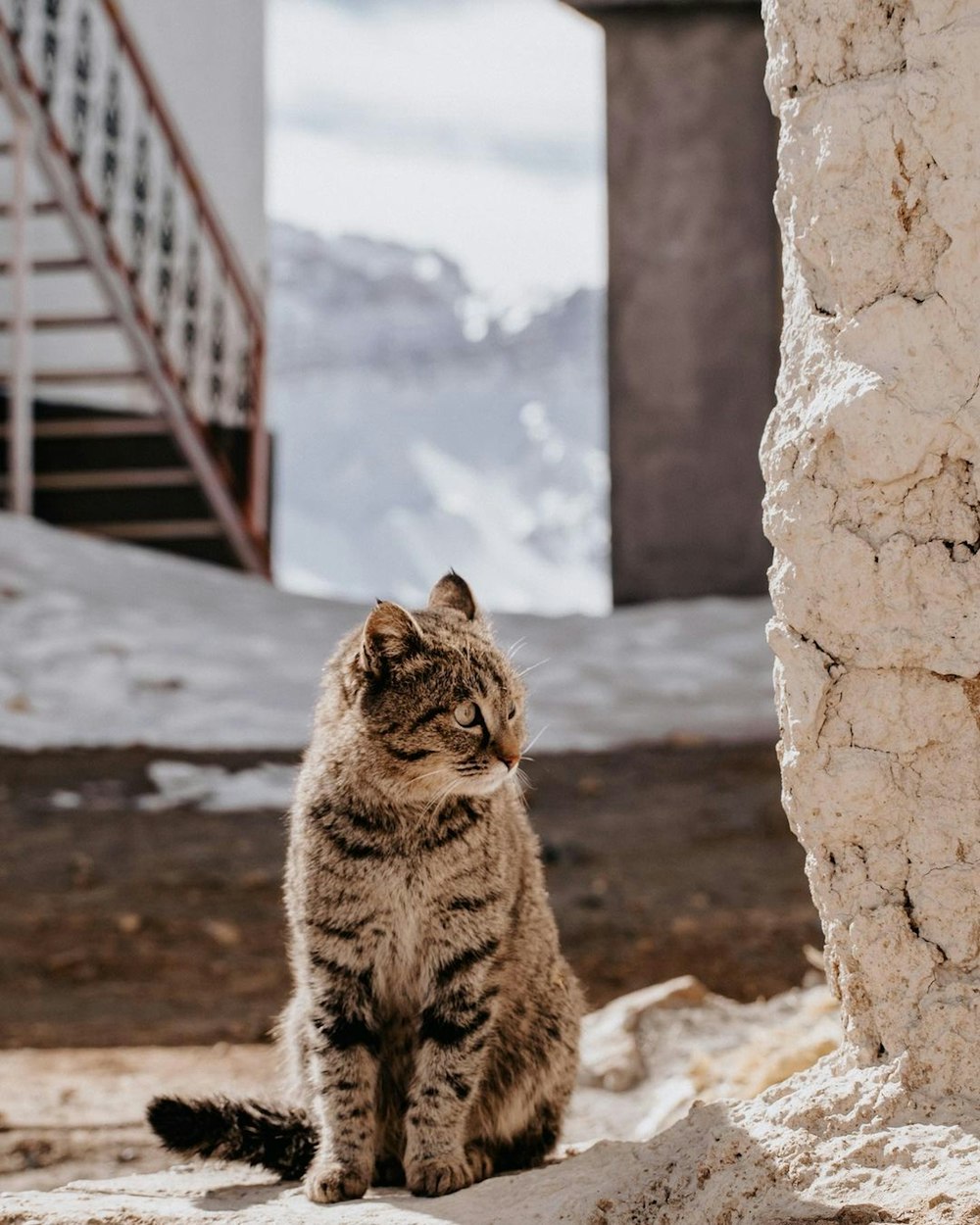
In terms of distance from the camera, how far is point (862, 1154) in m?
1.99

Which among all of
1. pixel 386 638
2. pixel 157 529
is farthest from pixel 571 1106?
pixel 157 529

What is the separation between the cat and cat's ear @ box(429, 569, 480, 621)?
0.15 meters

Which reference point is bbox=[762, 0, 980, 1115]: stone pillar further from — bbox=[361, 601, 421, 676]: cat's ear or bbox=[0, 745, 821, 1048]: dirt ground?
bbox=[0, 745, 821, 1048]: dirt ground

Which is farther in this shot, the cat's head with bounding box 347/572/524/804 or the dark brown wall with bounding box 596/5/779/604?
the dark brown wall with bounding box 596/5/779/604

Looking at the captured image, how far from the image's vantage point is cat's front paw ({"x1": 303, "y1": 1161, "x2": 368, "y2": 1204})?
2.39 metres

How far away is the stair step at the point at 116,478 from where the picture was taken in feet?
33.0

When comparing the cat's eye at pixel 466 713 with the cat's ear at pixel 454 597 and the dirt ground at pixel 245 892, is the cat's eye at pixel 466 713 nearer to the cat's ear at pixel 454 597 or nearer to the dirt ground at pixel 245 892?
the cat's ear at pixel 454 597

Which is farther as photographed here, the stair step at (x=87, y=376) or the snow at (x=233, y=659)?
the stair step at (x=87, y=376)

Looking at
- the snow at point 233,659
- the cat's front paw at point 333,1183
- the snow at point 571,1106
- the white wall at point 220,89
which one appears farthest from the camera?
the white wall at point 220,89

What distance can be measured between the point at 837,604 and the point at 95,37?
10.9 meters

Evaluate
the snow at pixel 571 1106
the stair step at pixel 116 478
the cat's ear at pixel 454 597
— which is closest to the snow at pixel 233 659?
the stair step at pixel 116 478

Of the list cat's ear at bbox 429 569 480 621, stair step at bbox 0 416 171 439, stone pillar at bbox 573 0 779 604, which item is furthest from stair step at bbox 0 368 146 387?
cat's ear at bbox 429 569 480 621

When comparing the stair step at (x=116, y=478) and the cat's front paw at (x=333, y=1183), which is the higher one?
the stair step at (x=116, y=478)

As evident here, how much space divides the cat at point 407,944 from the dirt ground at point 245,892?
79.1 inches
